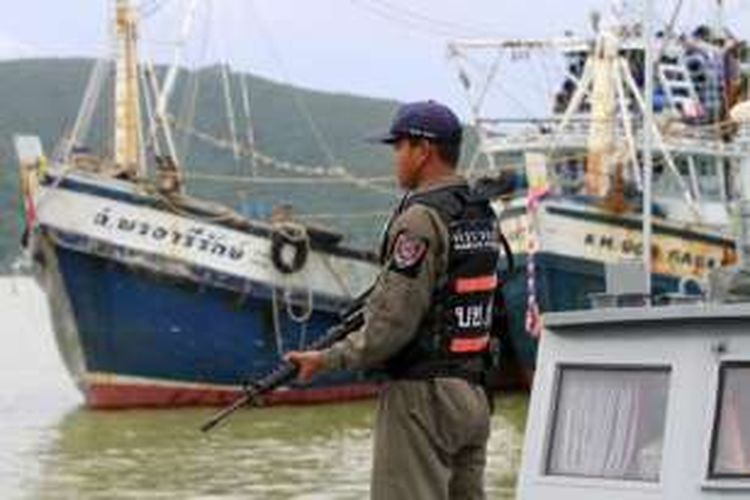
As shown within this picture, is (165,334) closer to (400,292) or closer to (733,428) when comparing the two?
(400,292)

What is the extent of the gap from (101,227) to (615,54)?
27.6ft

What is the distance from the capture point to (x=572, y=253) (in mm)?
26312

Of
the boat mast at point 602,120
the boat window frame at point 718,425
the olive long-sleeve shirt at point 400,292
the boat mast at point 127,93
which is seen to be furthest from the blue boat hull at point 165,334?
the boat window frame at point 718,425

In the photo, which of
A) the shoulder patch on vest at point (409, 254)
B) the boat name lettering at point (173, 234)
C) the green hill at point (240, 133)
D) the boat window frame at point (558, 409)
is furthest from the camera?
the green hill at point (240, 133)

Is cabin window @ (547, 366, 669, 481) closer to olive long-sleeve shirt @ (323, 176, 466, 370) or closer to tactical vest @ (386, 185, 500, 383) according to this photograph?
tactical vest @ (386, 185, 500, 383)

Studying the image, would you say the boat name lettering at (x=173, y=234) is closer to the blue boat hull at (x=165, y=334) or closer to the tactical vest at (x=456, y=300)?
the blue boat hull at (x=165, y=334)

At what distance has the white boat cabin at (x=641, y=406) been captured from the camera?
4824 millimetres

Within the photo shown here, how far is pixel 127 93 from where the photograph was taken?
77.9ft


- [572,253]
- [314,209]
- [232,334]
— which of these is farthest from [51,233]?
[314,209]

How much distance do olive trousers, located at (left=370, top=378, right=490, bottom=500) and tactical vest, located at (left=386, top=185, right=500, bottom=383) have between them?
45 millimetres

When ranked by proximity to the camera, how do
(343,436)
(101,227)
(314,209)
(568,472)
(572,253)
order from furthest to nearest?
(314,209) < (572,253) < (101,227) < (343,436) < (568,472)

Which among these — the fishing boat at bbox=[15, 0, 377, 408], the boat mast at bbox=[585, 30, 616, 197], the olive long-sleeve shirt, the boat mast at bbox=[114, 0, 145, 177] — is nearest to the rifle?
the olive long-sleeve shirt

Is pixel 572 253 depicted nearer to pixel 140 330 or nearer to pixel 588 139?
pixel 588 139

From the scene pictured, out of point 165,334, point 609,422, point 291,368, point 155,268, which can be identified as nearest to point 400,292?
point 291,368
